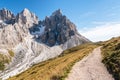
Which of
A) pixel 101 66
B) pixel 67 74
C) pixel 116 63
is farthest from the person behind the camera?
pixel 101 66

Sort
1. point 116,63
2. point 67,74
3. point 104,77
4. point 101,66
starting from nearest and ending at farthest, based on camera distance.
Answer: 1. point 104,77
2. point 67,74
3. point 116,63
4. point 101,66

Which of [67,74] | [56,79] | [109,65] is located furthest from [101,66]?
[56,79]

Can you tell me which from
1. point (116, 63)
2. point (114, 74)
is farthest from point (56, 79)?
point (116, 63)

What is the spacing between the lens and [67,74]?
35.7 meters

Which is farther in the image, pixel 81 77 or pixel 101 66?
pixel 101 66

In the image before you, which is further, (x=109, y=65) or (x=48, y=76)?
(x=109, y=65)

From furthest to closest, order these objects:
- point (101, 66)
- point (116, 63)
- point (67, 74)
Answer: point (101, 66) → point (116, 63) → point (67, 74)

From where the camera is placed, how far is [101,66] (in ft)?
136

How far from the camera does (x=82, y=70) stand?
39969 millimetres

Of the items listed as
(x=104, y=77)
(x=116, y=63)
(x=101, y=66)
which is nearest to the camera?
(x=104, y=77)

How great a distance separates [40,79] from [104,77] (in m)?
9.71

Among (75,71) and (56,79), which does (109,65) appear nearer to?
(75,71)

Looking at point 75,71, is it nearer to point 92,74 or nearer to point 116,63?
point 92,74

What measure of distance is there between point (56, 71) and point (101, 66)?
9594 millimetres
